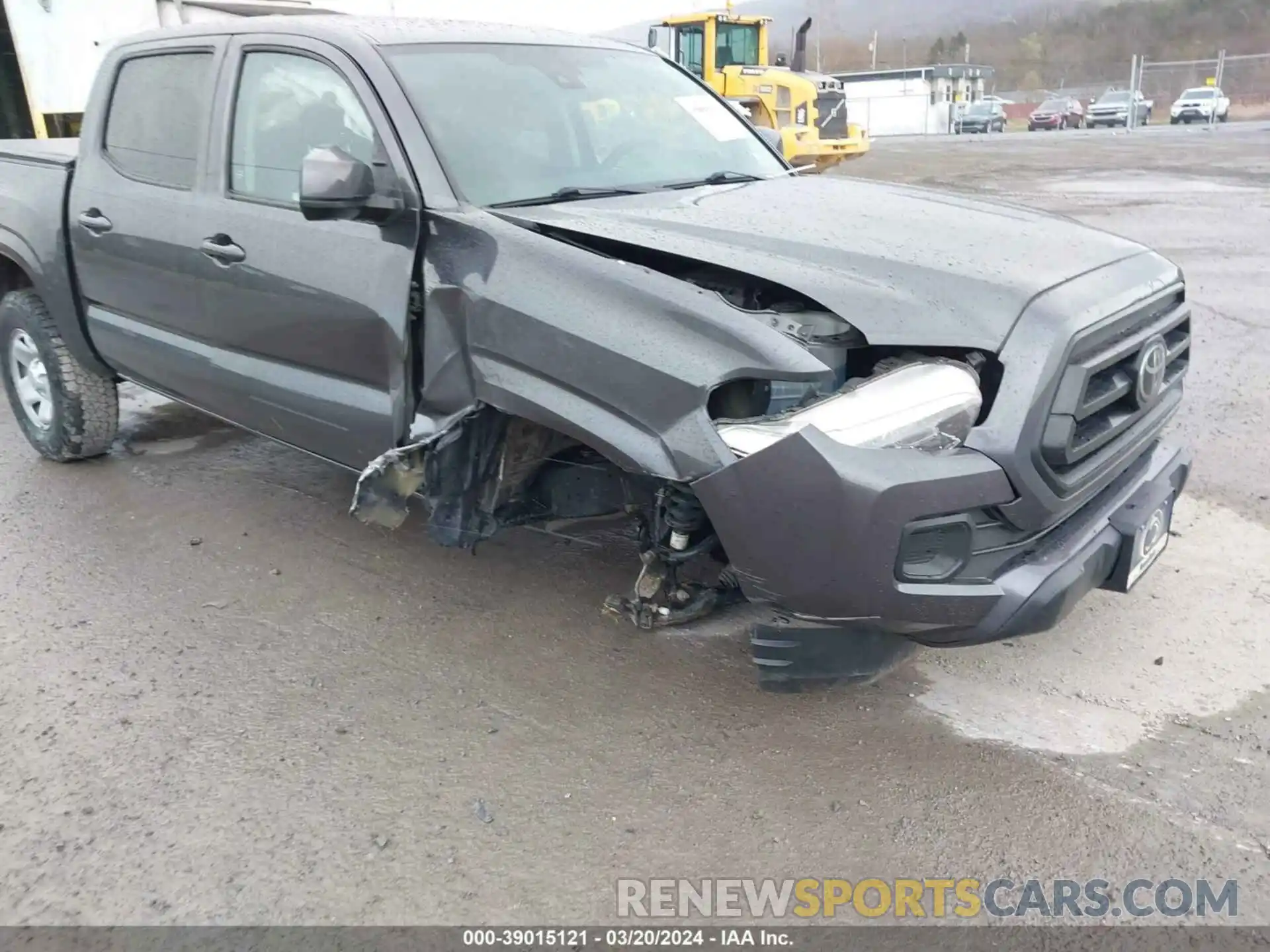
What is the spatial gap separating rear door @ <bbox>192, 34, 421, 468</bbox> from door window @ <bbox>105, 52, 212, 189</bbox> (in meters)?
0.17

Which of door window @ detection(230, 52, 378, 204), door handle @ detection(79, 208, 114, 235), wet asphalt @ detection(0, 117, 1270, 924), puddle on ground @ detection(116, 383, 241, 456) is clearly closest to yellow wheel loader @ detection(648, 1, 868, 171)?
puddle on ground @ detection(116, 383, 241, 456)

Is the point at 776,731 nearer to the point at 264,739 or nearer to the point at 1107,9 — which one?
the point at 264,739

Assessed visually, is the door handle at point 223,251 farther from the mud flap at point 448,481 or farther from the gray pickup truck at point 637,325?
the mud flap at point 448,481

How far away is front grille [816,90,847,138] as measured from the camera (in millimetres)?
17672

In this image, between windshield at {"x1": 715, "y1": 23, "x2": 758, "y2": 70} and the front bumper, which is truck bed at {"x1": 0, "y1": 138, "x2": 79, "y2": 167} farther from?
windshield at {"x1": 715, "y1": 23, "x2": 758, "y2": 70}

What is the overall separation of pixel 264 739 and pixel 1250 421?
15.6 feet

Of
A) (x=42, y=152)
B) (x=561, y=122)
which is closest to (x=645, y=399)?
(x=561, y=122)

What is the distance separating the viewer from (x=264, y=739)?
2902mm

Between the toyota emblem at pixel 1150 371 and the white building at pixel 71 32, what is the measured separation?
8824 mm

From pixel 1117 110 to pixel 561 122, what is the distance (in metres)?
38.4

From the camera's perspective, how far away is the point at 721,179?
3719 mm

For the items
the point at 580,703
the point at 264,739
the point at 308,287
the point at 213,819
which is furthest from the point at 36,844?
the point at 308,287

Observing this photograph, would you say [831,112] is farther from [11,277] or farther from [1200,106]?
[1200,106]

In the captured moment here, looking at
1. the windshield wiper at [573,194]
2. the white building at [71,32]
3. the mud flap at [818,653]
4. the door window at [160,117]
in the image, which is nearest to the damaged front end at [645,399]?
the mud flap at [818,653]
